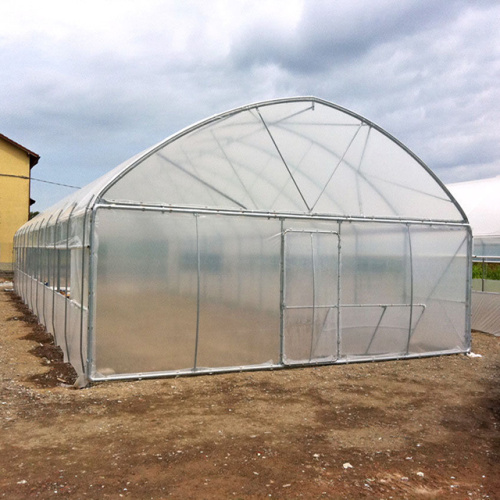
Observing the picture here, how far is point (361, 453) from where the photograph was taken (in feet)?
17.2

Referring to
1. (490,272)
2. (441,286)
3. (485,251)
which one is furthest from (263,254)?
(485,251)

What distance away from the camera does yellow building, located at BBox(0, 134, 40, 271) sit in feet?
102

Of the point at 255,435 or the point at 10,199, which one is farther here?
the point at 10,199

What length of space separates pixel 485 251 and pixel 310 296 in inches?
352

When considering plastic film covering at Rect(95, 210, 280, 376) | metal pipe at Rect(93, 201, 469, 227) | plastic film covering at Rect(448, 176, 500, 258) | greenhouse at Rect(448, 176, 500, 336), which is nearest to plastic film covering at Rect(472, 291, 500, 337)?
greenhouse at Rect(448, 176, 500, 336)

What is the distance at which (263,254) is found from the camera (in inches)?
342

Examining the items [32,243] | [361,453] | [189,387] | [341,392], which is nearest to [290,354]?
[341,392]

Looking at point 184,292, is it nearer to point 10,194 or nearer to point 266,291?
point 266,291

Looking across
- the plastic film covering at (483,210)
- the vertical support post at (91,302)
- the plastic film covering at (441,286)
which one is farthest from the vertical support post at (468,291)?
the vertical support post at (91,302)

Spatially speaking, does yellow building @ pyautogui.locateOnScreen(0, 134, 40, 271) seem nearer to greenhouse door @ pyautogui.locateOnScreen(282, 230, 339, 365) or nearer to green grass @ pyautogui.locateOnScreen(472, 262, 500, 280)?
green grass @ pyautogui.locateOnScreen(472, 262, 500, 280)

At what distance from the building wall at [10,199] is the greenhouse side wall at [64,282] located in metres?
17.5

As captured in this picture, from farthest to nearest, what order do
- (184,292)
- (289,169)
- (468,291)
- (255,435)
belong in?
1. (468,291)
2. (289,169)
3. (184,292)
4. (255,435)

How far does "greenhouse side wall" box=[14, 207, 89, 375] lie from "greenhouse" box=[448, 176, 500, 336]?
34.4ft

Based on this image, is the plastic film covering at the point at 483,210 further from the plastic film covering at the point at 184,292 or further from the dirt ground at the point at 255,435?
the plastic film covering at the point at 184,292
